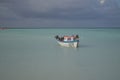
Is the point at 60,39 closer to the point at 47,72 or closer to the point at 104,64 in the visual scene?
the point at 104,64

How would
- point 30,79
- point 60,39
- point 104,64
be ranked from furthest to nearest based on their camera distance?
1. point 60,39
2. point 104,64
3. point 30,79

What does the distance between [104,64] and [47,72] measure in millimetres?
3550

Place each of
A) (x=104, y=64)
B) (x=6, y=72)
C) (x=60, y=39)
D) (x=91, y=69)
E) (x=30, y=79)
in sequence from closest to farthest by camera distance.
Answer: (x=30, y=79) < (x=6, y=72) < (x=91, y=69) < (x=104, y=64) < (x=60, y=39)

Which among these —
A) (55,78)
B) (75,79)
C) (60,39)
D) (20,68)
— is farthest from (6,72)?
(60,39)

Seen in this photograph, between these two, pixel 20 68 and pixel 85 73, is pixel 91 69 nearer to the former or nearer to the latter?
pixel 85 73

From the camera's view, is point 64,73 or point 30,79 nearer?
point 30,79

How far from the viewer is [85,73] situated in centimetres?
1069

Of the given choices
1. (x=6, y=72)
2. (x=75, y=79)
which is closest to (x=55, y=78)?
(x=75, y=79)

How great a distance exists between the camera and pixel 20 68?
1158cm

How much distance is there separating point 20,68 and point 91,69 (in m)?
3.23

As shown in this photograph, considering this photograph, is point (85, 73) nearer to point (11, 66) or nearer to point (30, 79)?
point (30, 79)

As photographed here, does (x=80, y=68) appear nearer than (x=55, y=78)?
No

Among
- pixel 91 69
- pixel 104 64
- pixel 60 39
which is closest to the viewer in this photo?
pixel 91 69

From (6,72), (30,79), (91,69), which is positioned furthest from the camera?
(91,69)
